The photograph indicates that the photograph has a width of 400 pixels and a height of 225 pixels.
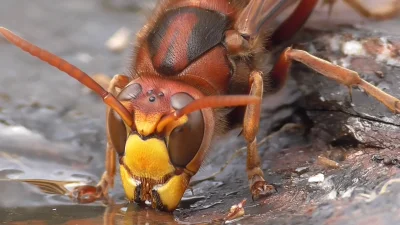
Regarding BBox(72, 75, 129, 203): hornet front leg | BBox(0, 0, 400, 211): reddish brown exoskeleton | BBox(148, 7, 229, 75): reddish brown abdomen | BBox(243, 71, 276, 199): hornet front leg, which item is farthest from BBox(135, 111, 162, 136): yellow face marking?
BBox(72, 75, 129, 203): hornet front leg

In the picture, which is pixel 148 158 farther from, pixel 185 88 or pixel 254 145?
pixel 254 145

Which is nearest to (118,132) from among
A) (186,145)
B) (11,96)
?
(186,145)

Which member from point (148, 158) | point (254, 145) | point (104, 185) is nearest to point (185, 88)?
point (148, 158)

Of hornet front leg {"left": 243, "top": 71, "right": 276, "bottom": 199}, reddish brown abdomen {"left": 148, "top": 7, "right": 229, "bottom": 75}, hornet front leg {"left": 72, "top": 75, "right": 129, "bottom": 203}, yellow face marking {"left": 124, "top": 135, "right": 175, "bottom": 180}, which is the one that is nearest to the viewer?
yellow face marking {"left": 124, "top": 135, "right": 175, "bottom": 180}

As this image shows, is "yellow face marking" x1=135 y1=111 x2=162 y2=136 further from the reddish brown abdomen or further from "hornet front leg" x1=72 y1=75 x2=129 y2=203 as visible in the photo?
"hornet front leg" x1=72 y1=75 x2=129 y2=203

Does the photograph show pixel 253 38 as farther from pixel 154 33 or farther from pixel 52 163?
pixel 52 163

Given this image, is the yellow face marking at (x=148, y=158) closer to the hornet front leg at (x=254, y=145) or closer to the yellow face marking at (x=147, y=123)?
the yellow face marking at (x=147, y=123)
